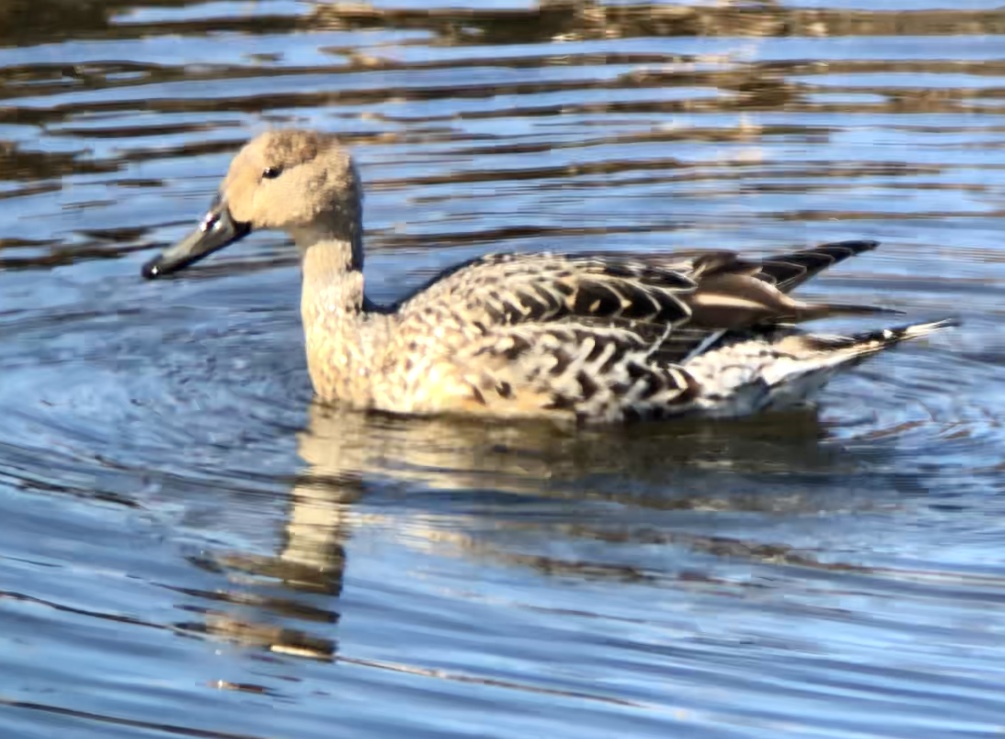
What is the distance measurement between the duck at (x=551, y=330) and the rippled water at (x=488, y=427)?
165mm

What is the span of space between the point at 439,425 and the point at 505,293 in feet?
1.84

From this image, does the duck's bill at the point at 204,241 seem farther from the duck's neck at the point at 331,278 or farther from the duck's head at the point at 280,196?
the duck's neck at the point at 331,278

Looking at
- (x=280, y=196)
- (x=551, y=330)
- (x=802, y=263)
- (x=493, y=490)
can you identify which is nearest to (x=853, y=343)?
(x=802, y=263)

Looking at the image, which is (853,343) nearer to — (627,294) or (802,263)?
(802,263)

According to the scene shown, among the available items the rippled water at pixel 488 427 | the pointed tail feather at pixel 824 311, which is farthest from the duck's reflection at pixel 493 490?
the pointed tail feather at pixel 824 311

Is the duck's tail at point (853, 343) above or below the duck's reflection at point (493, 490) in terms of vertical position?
above

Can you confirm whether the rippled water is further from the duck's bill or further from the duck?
the duck's bill

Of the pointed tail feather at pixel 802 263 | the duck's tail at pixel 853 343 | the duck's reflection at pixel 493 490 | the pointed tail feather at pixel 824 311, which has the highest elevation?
the pointed tail feather at pixel 802 263

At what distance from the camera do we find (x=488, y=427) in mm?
8797

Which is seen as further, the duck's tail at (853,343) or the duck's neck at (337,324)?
the duck's neck at (337,324)

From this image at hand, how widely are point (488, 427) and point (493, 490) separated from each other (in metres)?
0.84

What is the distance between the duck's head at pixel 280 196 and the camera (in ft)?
30.1

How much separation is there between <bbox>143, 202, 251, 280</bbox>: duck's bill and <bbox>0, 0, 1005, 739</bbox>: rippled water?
1.41 feet

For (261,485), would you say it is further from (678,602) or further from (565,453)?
(678,602)
